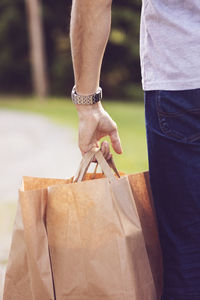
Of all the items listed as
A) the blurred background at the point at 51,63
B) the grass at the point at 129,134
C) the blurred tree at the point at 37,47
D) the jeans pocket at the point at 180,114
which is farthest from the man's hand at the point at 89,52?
the blurred tree at the point at 37,47

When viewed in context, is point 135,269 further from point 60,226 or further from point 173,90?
point 173,90

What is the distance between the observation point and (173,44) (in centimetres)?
155

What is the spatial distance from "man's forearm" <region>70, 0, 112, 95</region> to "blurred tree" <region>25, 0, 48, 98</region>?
65.3 ft

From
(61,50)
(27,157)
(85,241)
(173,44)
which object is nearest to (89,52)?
(173,44)

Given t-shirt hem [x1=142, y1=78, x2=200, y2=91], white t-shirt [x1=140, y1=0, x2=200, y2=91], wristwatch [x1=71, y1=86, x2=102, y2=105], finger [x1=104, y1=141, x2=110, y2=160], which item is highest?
white t-shirt [x1=140, y1=0, x2=200, y2=91]

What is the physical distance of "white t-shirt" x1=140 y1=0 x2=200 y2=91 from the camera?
59.7 inches

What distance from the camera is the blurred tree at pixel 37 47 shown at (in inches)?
830

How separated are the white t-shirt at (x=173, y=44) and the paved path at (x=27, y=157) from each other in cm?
205

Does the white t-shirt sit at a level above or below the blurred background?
below

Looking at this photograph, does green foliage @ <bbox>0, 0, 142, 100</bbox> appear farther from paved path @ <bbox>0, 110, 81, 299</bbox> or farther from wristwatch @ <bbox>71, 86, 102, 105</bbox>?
wristwatch @ <bbox>71, 86, 102, 105</bbox>

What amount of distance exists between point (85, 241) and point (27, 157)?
5.92 m

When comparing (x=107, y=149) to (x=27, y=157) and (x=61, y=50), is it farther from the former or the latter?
(x=61, y=50)

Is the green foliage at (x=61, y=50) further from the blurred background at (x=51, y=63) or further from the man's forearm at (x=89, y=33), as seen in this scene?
the man's forearm at (x=89, y=33)

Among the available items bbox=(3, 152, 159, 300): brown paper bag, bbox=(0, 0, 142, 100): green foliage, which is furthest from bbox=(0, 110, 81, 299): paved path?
bbox=(0, 0, 142, 100): green foliage
